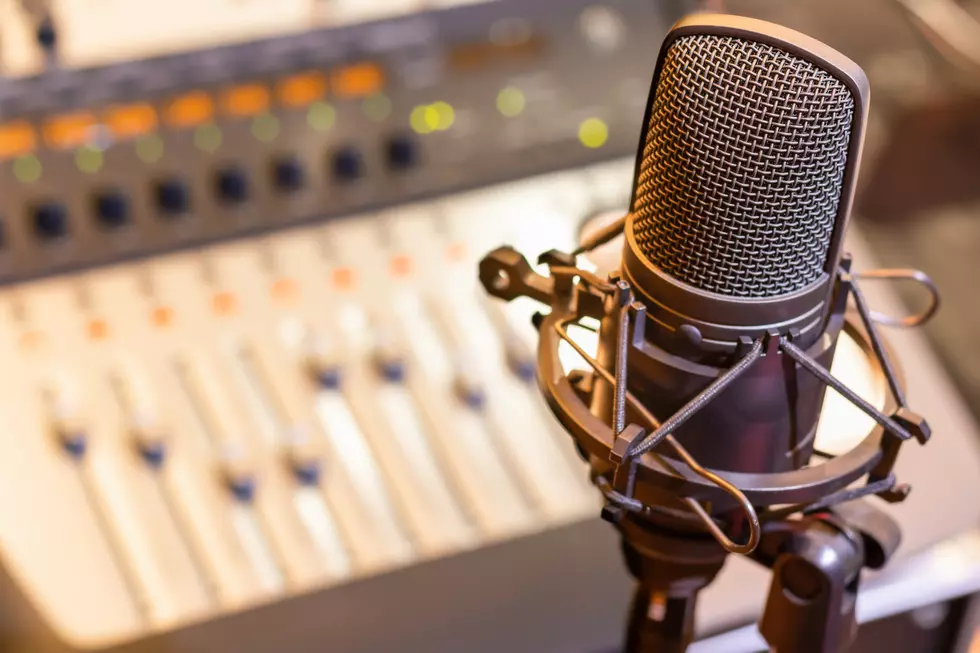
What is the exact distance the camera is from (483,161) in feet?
3.62

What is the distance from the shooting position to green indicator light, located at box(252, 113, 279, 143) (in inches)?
40.9

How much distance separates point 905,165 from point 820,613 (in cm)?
138

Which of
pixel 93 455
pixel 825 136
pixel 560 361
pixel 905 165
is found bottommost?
pixel 905 165

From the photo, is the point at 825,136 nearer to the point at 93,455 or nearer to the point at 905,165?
the point at 93,455

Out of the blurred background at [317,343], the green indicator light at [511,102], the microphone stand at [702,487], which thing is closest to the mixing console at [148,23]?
the blurred background at [317,343]

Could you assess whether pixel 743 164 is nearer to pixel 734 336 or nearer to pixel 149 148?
pixel 734 336

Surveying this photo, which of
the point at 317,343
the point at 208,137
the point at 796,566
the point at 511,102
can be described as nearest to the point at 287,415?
the point at 317,343

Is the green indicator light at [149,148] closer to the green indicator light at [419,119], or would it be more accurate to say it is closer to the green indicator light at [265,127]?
the green indicator light at [265,127]

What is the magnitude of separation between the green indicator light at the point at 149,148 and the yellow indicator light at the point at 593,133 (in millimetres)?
394

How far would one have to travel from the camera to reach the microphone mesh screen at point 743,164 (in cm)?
39

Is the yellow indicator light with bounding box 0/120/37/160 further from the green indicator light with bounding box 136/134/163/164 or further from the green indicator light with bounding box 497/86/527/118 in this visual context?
the green indicator light with bounding box 497/86/527/118

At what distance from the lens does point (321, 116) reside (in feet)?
3.46

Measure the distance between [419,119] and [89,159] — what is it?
30 centimetres

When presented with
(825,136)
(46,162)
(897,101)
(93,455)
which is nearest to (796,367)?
(825,136)
